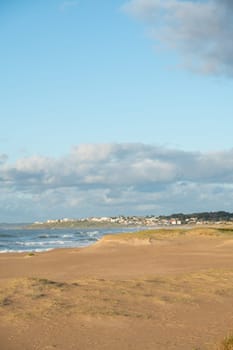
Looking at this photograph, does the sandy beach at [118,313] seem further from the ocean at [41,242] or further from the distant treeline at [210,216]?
Answer: the distant treeline at [210,216]

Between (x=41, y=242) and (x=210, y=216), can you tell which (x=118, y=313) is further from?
(x=210, y=216)

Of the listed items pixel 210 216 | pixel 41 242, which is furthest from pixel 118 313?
pixel 210 216

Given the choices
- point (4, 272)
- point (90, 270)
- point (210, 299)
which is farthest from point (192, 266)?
point (210, 299)

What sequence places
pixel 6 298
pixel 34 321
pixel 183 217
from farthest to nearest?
pixel 183 217
pixel 6 298
pixel 34 321

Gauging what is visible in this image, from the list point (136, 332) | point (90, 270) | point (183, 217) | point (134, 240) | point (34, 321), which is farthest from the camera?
point (183, 217)

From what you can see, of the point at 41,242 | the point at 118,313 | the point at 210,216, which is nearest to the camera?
the point at 118,313

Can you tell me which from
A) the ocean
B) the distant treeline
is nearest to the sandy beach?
the ocean

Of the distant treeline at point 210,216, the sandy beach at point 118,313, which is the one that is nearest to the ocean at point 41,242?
the sandy beach at point 118,313

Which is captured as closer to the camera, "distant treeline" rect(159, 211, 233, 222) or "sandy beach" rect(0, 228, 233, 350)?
"sandy beach" rect(0, 228, 233, 350)

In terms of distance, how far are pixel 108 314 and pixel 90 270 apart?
10.8 m

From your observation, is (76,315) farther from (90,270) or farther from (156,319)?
(90,270)

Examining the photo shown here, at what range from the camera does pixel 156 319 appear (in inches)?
419

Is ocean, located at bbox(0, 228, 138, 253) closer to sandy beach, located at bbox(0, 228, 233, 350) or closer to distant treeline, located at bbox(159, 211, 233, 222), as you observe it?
Result: sandy beach, located at bbox(0, 228, 233, 350)

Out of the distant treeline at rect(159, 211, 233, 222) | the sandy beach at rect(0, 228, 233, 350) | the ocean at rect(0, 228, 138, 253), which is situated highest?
the distant treeline at rect(159, 211, 233, 222)
